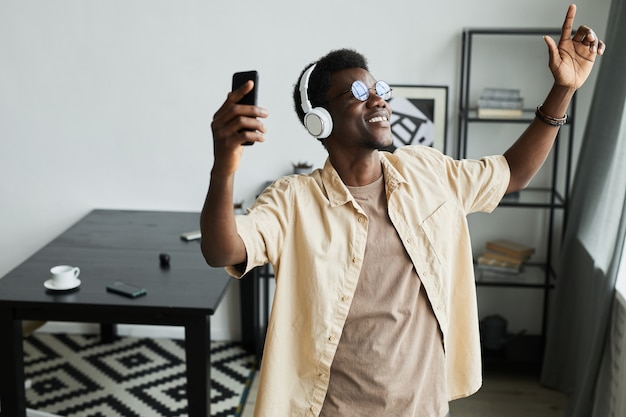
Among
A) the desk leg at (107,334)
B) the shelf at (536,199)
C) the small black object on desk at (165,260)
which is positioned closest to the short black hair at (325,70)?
the small black object on desk at (165,260)

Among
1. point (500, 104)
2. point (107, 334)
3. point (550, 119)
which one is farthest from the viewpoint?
point (107, 334)

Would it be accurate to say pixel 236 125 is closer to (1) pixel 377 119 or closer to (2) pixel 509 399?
(1) pixel 377 119

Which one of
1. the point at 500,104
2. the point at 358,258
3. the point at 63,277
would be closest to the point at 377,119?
the point at 358,258

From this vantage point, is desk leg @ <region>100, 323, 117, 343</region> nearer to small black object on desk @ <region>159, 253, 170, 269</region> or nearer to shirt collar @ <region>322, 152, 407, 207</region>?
small black object on desk @ <region>159, 253, 170, 269</region>

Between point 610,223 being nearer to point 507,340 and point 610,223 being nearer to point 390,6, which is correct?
point 507,340

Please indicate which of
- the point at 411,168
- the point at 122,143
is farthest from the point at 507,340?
the point at 411,168

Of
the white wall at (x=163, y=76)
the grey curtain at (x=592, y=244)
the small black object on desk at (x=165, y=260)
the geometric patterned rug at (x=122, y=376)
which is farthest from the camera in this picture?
the white wall at (x=163, y=76)

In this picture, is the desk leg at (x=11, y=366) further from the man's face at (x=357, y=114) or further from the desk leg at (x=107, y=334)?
the man's face at (x=357, y=114)

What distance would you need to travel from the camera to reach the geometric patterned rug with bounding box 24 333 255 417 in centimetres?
354

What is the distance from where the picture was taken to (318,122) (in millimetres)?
1716

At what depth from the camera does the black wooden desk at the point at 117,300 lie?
9.41ft

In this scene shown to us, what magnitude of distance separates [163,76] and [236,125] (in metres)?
2.64

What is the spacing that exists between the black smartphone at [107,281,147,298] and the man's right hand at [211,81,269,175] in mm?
1600

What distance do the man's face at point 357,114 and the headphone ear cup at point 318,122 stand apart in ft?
0.12
